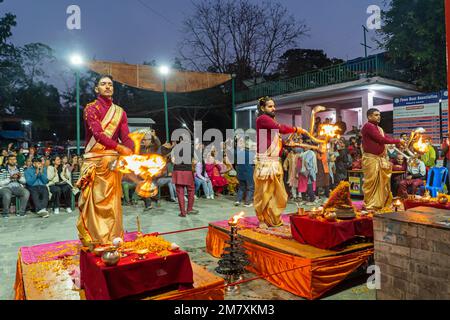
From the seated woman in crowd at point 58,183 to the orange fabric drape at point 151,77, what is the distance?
9.22 feet

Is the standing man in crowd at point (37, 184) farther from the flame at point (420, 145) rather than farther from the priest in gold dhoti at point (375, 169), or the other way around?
the flame at point (420, 145)

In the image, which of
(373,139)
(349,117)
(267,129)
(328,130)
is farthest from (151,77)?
(349,117)

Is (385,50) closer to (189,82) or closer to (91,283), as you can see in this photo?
(189,82)

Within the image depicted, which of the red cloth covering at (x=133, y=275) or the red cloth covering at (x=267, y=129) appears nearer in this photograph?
the red cloth covering at (x=133, y=275)

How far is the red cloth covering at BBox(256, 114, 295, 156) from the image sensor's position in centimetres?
522

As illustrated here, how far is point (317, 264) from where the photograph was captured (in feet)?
12.4

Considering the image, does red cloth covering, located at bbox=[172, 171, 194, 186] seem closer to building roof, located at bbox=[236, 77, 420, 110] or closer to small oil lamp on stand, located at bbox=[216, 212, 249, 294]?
small oil lamp on stand, located at bbox=[216, 212, 249, 294]

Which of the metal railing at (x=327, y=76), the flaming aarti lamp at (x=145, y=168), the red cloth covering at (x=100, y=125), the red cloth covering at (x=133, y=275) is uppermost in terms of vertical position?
the metal railing at (x=327, y=76)

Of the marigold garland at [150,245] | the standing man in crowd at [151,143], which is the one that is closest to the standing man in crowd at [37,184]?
the standing man in crowd at [151,143]

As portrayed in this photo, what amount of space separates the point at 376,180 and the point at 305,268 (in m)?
2.89

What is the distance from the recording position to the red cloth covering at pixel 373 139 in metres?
5.74

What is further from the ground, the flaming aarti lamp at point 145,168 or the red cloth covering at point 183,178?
the flaming aarti lamp at point 145,168

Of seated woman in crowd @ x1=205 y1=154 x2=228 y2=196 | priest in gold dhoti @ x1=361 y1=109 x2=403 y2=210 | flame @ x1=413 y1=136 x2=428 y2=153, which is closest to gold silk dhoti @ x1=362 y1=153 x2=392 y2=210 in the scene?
priest in gold dhoti @ x1=361 y1=109 x2=403 y2=210

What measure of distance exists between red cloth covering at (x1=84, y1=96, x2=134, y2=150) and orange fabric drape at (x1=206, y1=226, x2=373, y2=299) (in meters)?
2.17
